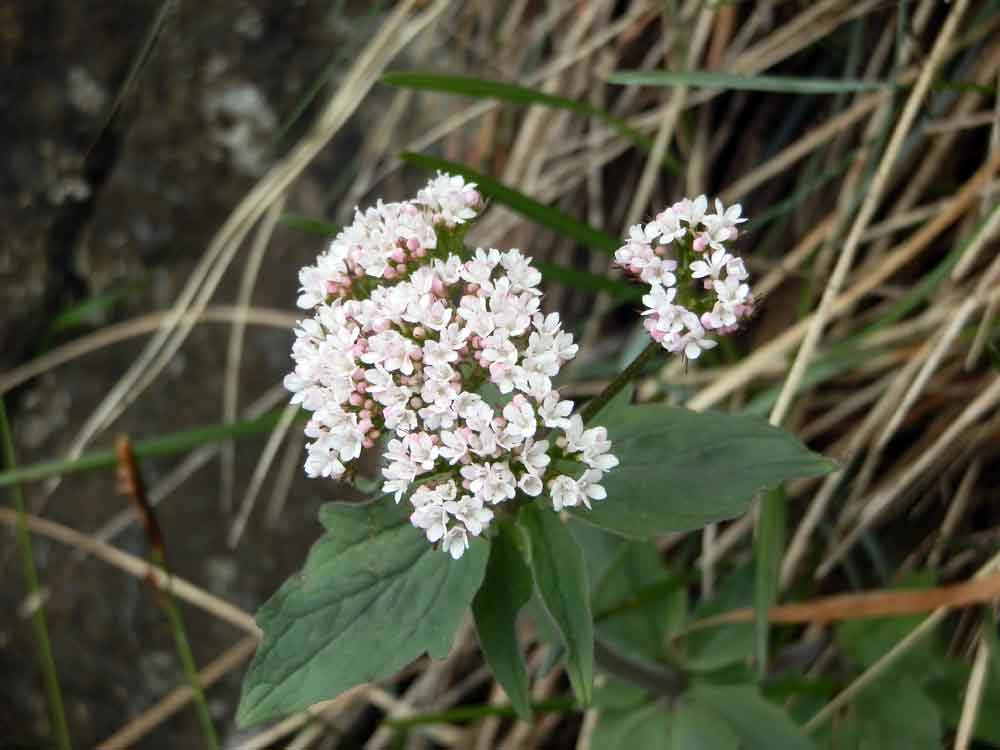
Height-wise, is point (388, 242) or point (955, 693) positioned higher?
point (388, 242)

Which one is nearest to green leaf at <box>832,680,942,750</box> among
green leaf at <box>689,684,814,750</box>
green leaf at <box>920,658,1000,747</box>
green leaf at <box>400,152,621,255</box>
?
green leaf at <box>920,658,1000,747</box>

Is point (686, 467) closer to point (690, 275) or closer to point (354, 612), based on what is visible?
point (690, 275)

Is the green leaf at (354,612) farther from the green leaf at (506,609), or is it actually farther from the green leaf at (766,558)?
the green leaf at (766,558)

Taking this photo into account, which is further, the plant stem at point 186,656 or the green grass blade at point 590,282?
the green grass blade at point 590,282

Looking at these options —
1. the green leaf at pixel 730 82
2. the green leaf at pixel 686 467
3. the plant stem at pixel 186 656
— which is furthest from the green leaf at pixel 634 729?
the green leaf at pixel 730 82

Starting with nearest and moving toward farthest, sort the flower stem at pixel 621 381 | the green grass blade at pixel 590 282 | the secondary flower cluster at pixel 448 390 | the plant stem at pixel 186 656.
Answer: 1. the secondary flower cluster at pixel 448 390
2. the flower stem at pixel 621 381
3. the plant stem at pixel 186 656
4. the green grass blade at pixel 590 282

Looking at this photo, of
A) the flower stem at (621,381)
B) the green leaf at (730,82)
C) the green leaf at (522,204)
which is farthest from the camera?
the green leaf at (522,204)

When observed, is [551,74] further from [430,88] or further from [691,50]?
[430,88]

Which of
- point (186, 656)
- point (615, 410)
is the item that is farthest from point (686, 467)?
point (186, 656)
